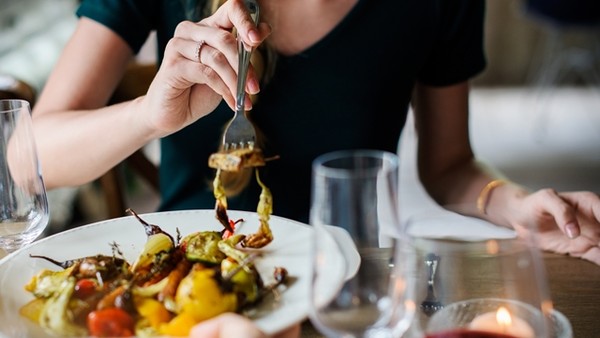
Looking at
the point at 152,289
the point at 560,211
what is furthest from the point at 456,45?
the point at 152,289

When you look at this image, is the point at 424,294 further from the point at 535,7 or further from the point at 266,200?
the point at 535,7

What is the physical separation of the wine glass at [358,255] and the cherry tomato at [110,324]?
0.57 ft

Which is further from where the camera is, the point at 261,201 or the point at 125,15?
the point at 125,15

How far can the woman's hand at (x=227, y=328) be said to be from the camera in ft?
2.02

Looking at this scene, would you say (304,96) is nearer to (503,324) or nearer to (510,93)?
(503,324)

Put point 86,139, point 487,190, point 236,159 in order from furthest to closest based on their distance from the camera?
point 487,190 → point 86,139 → point 236,159

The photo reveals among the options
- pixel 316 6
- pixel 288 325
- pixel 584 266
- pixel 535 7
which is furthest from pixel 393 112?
pixel 535 7

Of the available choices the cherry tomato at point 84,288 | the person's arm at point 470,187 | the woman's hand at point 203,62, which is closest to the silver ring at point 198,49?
the woman's hand at point 203,62

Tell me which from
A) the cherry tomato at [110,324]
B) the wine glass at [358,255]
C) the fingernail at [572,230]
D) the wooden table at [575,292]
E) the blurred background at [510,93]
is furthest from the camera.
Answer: the blurred background at [510,93]

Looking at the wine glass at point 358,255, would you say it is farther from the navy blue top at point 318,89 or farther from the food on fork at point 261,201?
the navy blue top at point 318,89

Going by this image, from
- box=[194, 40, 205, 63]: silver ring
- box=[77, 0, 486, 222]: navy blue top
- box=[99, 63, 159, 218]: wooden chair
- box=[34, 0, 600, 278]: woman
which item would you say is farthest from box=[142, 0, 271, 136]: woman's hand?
box=[99, 63, 159, 218]: wooden chair

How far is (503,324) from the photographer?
664 millimetres

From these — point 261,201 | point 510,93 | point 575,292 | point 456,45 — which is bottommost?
point 510,93

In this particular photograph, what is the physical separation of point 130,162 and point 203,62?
2.36ft
